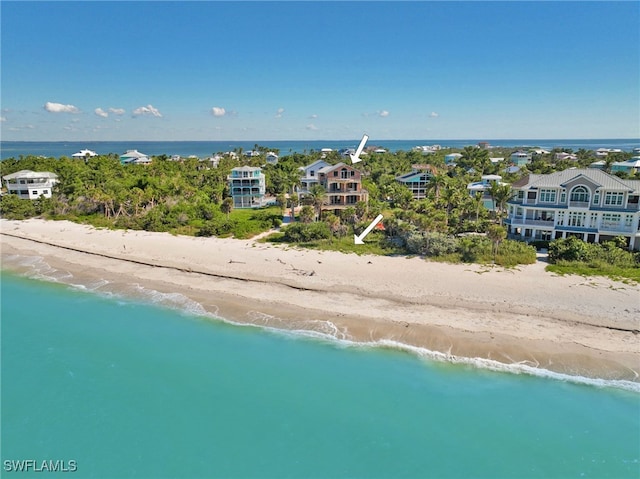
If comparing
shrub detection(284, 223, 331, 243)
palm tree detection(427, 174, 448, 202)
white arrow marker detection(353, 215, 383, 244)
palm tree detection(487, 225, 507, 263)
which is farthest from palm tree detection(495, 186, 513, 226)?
shrub detection(284, 223, 331, 243)

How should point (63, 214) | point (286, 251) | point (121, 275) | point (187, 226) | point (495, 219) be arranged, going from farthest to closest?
point (63, 214) < point (187, 226) < point (495, 219) < point (286, 251) < point (121, 275)

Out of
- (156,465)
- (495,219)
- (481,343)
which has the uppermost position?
(495,219)

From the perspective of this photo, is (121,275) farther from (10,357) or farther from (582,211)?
(582,211)

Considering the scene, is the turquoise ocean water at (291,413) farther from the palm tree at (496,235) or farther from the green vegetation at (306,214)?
the palm tree at (496,235)

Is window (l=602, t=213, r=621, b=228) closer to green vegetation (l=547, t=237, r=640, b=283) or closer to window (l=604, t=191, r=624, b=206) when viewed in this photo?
window (l=604, t=191, r=624, b=206)

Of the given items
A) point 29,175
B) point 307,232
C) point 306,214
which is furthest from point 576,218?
point 29,175

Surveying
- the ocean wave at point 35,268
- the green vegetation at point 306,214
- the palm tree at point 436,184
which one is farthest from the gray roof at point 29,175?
the palm tree at point 436,184

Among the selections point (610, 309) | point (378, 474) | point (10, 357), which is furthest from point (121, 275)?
point (610, 309)
